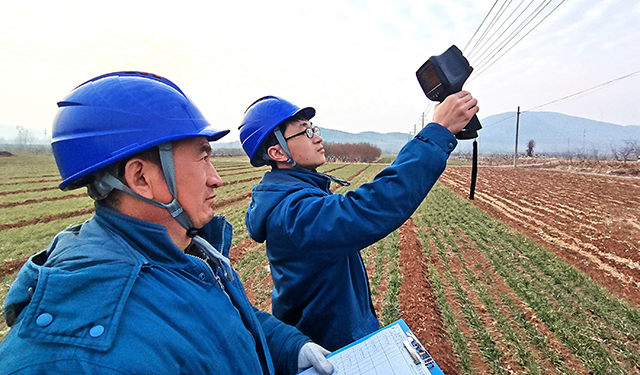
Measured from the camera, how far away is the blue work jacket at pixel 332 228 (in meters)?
1.44

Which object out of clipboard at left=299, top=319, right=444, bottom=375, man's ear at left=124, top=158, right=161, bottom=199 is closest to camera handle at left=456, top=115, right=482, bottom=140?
clipboard at left=299, top=319, right=444, bottom=375

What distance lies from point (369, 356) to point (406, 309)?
4.78m

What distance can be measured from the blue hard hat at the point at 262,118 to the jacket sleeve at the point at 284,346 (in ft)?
4.22

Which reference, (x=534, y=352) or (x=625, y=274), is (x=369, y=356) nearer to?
(x=534, y=352)

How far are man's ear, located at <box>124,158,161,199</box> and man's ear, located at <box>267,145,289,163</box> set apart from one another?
1076 millimetres

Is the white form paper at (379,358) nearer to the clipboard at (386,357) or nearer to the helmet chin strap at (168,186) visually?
the clipboard at (386,357)

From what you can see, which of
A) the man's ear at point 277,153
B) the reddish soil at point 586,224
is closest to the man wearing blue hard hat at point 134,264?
the man's ear at point 277,153

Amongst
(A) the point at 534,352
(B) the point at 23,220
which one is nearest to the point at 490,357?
(A) the point at 534,352

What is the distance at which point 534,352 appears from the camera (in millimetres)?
4652

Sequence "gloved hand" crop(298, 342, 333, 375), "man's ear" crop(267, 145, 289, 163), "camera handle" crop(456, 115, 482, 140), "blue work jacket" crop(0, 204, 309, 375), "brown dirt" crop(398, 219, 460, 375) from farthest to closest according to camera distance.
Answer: "brown dirt" crop(398, 219, 460, 375)
"man's ear" crop(267, 145, 289, 163)
"camera handle" crop(456, 115, 482, 140)
"gloved hand" crop(298, 342, 333, 375)
"blue work jacket" crop(0, 204, 309, 375)

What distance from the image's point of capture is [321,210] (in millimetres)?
1520

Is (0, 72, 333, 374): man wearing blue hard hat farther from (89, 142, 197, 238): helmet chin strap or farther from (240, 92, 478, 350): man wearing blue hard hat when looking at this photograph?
(240, 92, 478, 350): man wearing blue hard hat

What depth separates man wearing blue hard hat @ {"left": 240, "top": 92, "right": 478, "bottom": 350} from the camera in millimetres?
1445

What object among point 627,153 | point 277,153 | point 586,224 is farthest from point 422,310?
point 627,153
